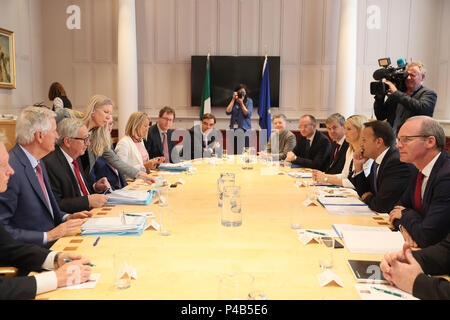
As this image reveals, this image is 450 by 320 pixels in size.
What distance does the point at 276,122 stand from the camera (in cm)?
570

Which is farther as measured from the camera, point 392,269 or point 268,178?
point 268,178

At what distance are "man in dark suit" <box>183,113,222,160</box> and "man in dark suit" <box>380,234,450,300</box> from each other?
13.1 ft

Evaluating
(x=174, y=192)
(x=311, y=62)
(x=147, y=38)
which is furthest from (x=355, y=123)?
(x=147, y=38)

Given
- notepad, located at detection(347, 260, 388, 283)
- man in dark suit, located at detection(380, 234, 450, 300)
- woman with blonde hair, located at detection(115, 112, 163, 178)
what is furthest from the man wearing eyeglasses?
man in dark suit, located at detection(380, 234, 450, 300)

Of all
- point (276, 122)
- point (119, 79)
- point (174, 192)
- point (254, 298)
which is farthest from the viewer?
point (119, 79)

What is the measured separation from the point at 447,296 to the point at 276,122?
177 inches

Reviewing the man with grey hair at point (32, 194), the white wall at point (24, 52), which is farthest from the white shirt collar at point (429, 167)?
the white wall at point (24, 52)

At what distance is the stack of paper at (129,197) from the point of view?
260 cm

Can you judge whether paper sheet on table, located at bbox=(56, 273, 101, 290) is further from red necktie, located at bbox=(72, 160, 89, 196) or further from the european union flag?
the european union flag

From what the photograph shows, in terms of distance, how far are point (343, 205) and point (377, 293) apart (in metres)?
1.25

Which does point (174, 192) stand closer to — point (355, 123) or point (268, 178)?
point (268, 178)

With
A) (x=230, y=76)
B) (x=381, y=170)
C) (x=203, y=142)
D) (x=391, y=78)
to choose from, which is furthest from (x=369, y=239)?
(x=230, y=76)

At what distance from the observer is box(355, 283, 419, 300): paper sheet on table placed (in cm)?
132

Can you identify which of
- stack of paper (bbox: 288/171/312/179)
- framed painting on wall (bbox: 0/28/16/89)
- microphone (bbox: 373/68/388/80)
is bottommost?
stack of paper (bbox: 288/171/312/179)
